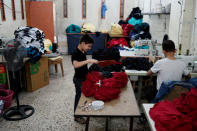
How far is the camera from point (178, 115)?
1.37 m

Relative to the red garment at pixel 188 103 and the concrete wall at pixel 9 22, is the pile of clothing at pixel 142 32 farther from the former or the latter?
the red garment at pixel 188 103

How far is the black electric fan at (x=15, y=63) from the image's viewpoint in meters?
2.84

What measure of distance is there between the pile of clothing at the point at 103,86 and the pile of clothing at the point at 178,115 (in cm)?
44

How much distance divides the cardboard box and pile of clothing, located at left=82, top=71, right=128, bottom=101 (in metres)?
2.17

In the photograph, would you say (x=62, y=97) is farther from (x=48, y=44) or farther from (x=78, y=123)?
(x=48, y=44)

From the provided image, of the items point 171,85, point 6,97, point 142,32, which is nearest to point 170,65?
point 171,85

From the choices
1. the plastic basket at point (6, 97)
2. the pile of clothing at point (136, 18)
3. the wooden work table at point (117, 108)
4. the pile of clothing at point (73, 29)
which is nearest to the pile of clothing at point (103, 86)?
the wooden work table at point (117, 108)

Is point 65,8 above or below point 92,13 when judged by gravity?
above

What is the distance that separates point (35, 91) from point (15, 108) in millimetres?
871

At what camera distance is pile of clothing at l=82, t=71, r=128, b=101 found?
6.15ft

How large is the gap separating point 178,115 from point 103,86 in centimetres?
81

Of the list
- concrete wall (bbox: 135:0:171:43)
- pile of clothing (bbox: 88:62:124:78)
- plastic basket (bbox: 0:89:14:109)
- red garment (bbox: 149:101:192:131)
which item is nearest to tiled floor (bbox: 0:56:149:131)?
plastic basket (bbox: 0:89:14:109)

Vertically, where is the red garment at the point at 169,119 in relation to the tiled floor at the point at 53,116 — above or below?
above

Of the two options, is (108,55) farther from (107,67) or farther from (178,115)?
(178,115)
